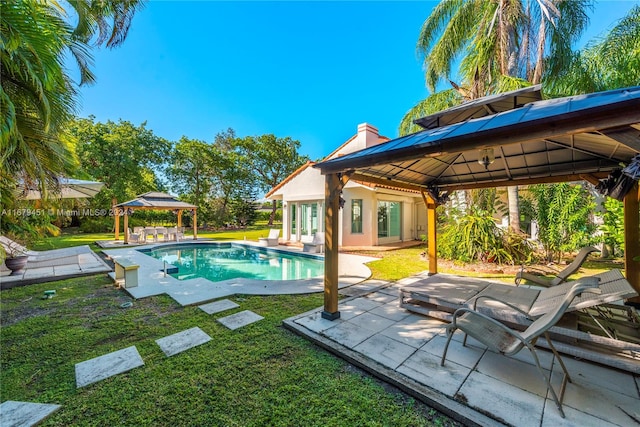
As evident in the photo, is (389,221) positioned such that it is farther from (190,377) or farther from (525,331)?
(190,377)

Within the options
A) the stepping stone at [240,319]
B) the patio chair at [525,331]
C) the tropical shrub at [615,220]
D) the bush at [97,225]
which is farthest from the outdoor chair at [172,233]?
the tropical shrub at [615,220]

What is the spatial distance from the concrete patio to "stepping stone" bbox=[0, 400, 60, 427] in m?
2.86

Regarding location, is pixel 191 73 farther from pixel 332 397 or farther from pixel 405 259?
pixel 332 397

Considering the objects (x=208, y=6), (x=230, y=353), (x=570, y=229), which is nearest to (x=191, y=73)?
(x=208, y=6)

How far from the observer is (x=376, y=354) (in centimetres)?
340

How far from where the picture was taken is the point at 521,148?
4859 millimetres

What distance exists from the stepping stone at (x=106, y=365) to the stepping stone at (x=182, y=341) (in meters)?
0.33

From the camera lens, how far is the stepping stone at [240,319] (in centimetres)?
439

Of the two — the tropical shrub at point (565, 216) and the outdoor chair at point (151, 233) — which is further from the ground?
the tropical shrub at point (565, 216)

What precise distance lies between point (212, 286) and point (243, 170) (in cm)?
2648

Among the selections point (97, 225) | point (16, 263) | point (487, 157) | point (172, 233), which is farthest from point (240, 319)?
point (97, 225)

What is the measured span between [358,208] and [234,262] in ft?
24.6

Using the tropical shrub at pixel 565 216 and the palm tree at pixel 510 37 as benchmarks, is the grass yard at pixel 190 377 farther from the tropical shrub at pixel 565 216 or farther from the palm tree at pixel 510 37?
the palm tree at pixel 510 37

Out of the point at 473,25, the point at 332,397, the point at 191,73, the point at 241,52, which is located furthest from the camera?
the point at 191,73
